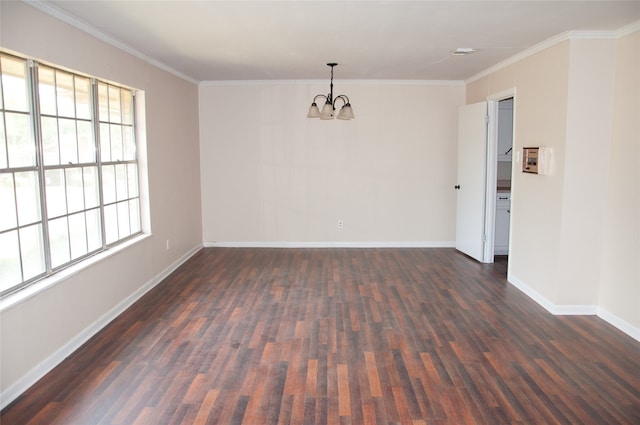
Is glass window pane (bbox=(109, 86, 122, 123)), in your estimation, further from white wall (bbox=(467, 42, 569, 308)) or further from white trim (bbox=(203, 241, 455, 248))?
white wall (bbox=(467, 42, 569, 308))

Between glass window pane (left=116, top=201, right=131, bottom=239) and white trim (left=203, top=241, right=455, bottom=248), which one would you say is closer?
glass window pane (left=116, top=201, right=131, bottom=239)

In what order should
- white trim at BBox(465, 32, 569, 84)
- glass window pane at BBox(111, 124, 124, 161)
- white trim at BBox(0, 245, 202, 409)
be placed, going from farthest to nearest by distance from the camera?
glass window pane at BBox(111, 124, 124, 161), white trim at BBox(465, 32, 569, 84), white trim at BBox(0, 245, 202, 409)

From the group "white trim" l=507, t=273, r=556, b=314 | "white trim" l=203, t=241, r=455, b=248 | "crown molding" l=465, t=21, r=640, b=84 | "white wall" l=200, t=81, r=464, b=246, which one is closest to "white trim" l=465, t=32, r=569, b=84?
"crown molding" l=465, t=21, r=640, b=84

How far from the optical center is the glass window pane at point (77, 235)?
3830 mm

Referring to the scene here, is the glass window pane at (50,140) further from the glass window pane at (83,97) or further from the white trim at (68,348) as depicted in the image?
the white trim at (68,348)

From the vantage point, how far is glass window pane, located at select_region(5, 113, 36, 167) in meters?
3.03

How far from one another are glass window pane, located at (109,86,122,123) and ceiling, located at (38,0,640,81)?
47 centimetres

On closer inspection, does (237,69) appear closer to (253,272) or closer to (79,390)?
(253,272)

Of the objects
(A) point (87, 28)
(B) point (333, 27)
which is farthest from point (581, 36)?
(A) point (87, 28)

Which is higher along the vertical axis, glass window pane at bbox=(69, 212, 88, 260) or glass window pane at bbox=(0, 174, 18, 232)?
glass window pane at bbox=(0, 174, 18, 232)

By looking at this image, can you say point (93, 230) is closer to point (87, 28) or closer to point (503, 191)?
point (87, 28)

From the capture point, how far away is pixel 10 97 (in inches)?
119

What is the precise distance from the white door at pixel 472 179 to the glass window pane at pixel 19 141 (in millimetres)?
5112

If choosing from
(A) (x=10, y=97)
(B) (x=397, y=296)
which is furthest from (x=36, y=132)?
(B) (x=397, y=296)
